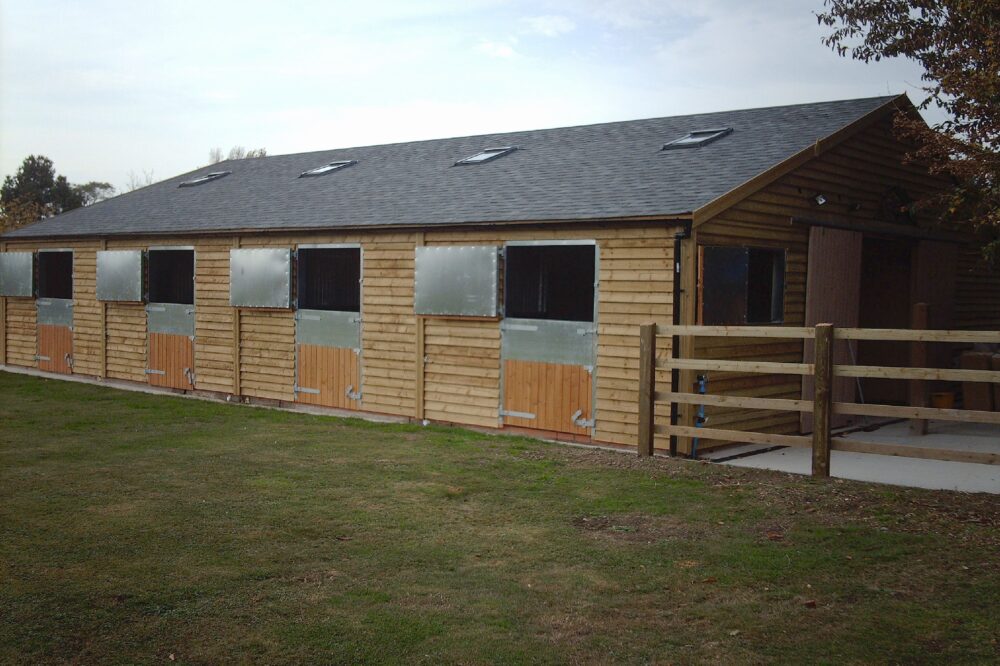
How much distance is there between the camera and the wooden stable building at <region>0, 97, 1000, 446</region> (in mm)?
10328

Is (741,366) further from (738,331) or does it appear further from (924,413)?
(924,413)

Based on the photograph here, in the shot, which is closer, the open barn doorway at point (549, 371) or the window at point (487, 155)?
the open barn doorway at point (549, 371)

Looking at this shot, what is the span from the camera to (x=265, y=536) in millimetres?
6277

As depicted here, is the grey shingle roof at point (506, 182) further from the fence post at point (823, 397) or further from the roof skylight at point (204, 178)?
the fence post at point (823, 397)

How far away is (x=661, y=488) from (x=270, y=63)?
120 feet

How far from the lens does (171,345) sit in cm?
1585

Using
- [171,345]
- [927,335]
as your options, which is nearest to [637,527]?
[927,335]

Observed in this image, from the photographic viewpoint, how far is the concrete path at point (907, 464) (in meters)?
8.59

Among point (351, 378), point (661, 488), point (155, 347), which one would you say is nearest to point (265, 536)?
point (661, 488)

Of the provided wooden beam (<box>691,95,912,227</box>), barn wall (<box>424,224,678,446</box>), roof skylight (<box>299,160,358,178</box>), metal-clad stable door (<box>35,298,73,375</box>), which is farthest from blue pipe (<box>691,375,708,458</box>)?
metal-clad stable door (<box>35,298,73,375</box>)

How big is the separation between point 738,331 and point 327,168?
A: 11339 mm

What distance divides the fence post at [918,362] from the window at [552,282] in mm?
4698

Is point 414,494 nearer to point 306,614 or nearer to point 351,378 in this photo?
point 306,614

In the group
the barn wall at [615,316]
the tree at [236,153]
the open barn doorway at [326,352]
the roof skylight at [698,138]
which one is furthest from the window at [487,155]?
the tree at [236,153]
